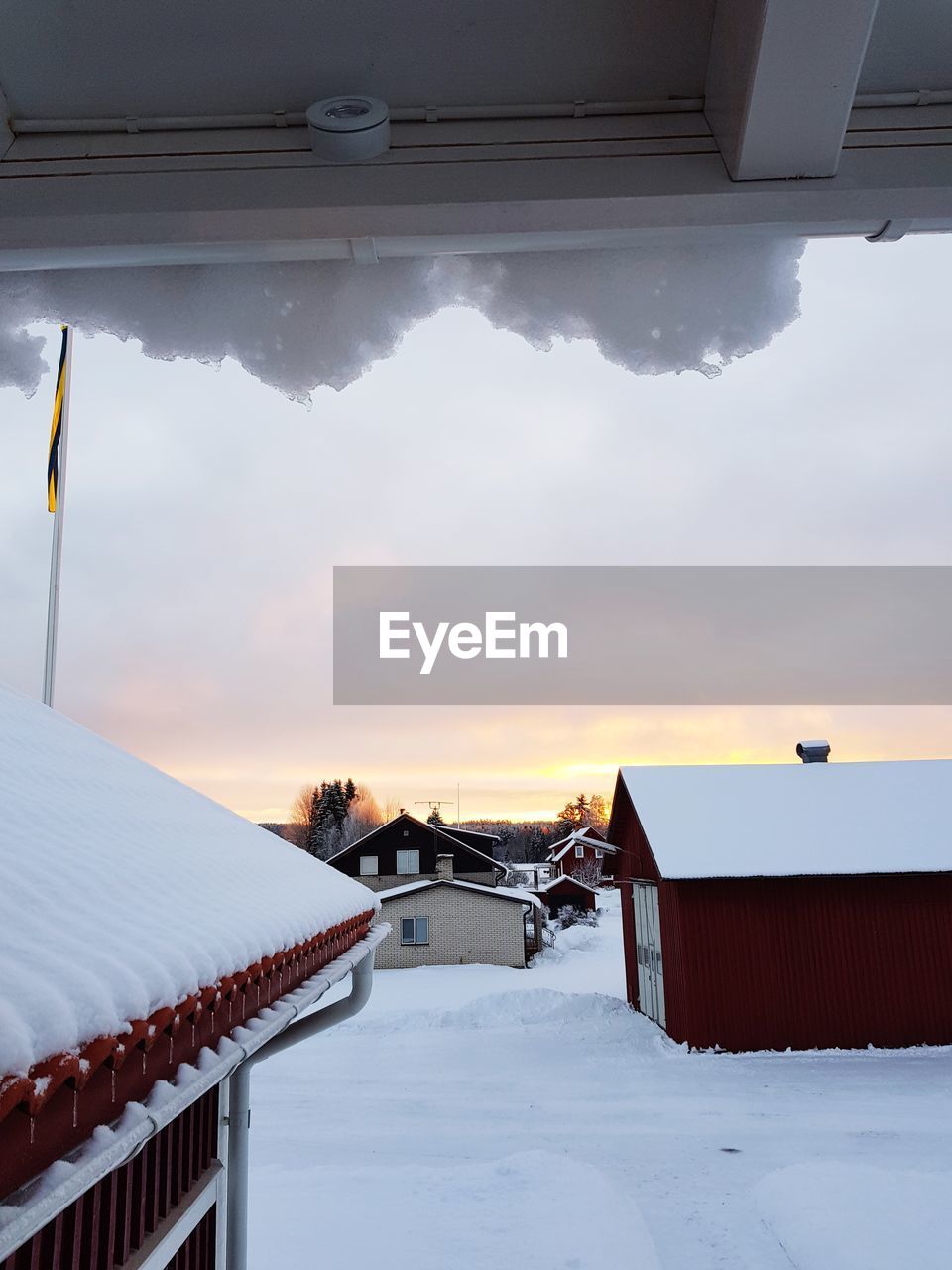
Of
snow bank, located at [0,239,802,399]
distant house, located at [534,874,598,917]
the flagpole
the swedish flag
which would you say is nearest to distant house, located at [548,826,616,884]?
distant house, located at [534,874,598,917]

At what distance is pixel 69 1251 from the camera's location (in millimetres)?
2156

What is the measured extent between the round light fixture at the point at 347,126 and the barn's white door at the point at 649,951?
1387cm

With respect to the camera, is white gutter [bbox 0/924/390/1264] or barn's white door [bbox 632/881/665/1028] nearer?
white gutter [bbox 0/924/390/1264]

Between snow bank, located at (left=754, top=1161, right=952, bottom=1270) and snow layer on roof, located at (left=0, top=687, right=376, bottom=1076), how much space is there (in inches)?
200

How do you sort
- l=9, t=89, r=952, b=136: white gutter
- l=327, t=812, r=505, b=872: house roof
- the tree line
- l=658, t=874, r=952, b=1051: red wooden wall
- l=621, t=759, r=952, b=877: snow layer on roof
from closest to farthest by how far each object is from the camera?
l=9, t=89, r=952, b=136: white gutter → l=658, t=874, r=952, b=1051: red wooden wall → l=621, t=759, r=952, b=877: snow layer on roof → l=327, t=812, r=505, b=872: house roof → the tree line

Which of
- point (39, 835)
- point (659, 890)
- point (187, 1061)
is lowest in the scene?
point (659, 890)

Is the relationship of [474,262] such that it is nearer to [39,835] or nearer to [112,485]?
[39,835]

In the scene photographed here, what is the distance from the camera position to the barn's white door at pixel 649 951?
1473 centimetres

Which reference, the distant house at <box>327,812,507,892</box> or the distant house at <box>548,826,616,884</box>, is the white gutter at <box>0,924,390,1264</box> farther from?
the distant house at <box>548,826,616,884</box>

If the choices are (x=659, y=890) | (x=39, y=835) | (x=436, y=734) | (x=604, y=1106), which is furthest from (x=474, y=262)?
(x=436, y=734)

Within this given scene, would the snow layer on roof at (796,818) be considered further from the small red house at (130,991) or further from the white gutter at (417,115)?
the white gutter at (417,115)

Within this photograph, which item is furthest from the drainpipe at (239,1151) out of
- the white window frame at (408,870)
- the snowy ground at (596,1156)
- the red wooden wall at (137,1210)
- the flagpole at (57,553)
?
the white window frame at (408,870)

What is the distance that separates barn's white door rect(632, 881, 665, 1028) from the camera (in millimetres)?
14727

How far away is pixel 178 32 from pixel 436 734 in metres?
52.7
